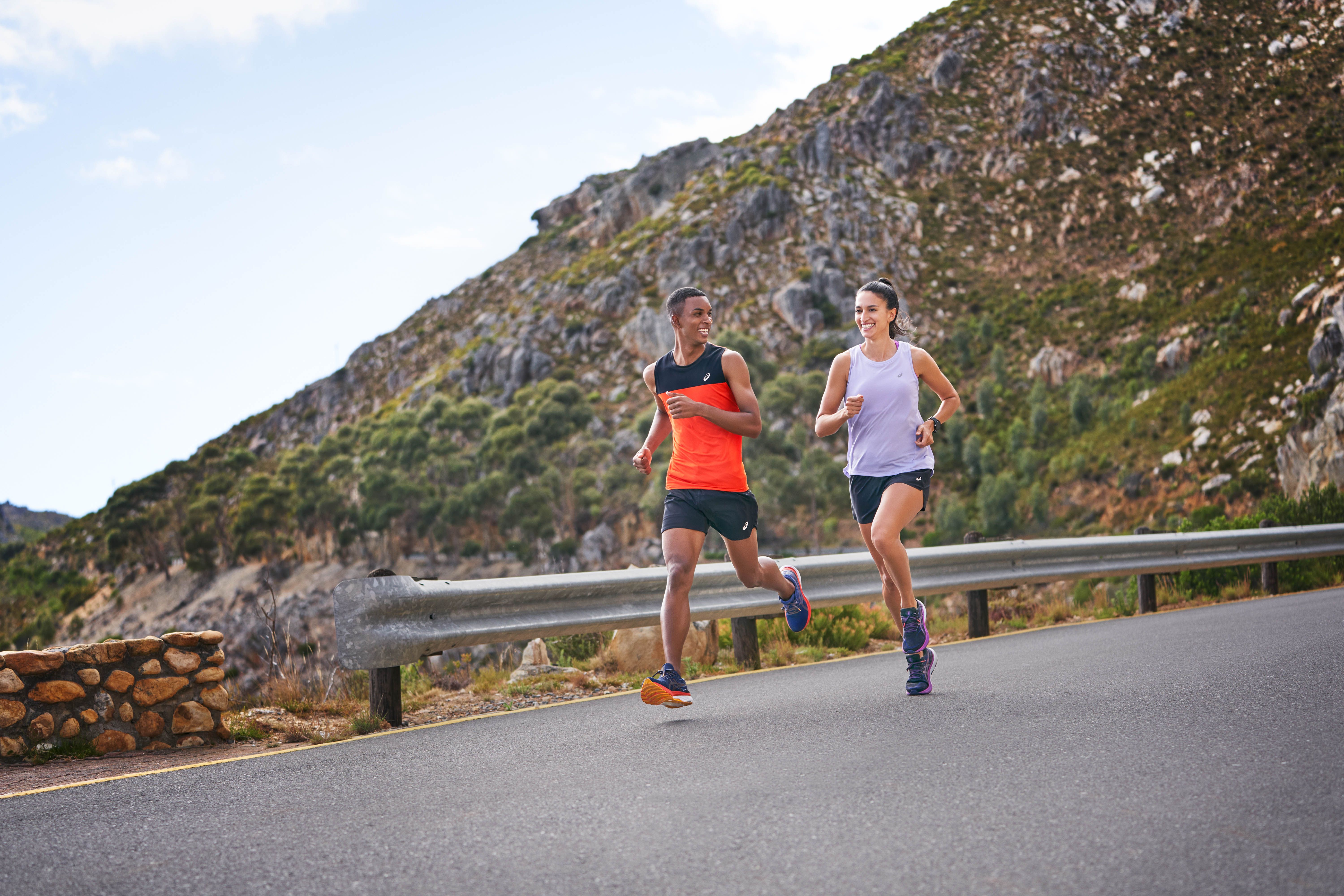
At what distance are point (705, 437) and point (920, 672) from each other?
173 centimetres

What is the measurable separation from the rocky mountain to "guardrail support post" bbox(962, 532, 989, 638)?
29.8 meters

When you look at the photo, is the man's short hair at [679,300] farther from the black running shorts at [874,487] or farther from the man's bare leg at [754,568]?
the black running shorts at [874,487]

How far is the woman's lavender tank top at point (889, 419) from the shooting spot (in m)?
5.88

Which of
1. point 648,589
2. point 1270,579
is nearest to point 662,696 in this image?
point 648,589

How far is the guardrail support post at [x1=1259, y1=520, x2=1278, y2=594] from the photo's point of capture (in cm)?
1249

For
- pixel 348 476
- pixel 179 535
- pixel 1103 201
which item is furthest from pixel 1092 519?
pixel 179 535

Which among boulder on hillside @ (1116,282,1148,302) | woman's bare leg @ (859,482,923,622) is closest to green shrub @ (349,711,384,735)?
woman's bare leg @ (859,482,923,622)

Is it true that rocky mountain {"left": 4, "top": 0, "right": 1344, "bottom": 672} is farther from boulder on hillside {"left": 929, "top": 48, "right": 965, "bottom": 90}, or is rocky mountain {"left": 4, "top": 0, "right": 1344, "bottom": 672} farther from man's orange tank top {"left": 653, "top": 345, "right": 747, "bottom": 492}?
man's orange tank top {"left": 653, "top": 345, "right": 747, "bottom": 492}

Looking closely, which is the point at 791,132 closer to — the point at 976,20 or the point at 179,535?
the point at 976,20

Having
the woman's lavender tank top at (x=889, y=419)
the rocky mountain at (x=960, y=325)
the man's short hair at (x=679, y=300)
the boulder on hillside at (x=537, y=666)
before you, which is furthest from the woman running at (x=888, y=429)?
the rocky mountain at (x=960, y=325)

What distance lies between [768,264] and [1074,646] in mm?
81885

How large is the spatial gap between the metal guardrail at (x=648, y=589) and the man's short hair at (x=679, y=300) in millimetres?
1708

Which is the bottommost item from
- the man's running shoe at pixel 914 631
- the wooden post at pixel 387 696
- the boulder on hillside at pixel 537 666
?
the boulder on hillside at pixel 537 666

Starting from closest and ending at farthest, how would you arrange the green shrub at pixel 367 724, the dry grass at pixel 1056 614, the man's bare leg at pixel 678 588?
the man's bare leg at pixel 678 588 → the green shrub at pixel 367 724 → the dry grass at pixel 1056 614
